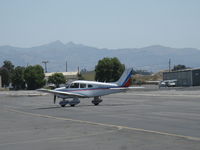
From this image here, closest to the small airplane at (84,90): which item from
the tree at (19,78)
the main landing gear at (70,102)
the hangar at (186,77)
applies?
the main landing gear at (70,102)

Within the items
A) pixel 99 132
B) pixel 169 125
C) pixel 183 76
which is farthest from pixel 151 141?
pixel 183 76

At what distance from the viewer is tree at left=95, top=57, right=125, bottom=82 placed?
107688mm

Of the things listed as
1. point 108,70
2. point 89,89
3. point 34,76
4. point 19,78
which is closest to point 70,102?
point 89,89

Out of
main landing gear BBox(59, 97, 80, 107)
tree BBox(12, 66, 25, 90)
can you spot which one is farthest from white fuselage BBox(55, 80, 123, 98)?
tree BBox(12, 66, 25, 90)

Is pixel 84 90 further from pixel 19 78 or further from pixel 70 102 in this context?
pixel 19 78

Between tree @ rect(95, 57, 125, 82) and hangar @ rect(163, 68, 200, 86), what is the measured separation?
65.6ft

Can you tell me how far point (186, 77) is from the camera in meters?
117

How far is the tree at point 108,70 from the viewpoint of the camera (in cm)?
10769

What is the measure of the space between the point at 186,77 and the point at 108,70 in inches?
993

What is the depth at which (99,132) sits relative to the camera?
16484mm

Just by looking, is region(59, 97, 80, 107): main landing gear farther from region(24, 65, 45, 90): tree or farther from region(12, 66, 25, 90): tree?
region(12, 66, 25, 90): tree

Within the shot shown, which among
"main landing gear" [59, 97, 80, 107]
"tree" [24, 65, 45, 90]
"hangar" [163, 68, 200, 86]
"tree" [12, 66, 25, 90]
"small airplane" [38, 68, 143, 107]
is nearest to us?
"small airplane" [38, 68, 143, 107]

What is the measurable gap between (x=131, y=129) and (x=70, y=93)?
1899 cm

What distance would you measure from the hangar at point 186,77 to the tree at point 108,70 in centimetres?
1999
